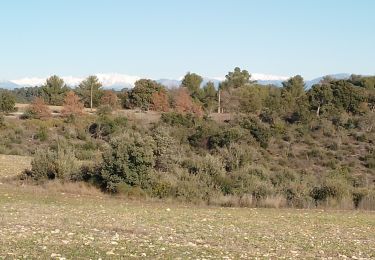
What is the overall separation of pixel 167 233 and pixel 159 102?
195ft

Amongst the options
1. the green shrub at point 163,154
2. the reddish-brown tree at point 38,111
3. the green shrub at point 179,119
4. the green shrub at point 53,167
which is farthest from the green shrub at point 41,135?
the green shrub at point 163,154

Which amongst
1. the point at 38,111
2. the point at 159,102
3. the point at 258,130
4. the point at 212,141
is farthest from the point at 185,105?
the point at 212,141

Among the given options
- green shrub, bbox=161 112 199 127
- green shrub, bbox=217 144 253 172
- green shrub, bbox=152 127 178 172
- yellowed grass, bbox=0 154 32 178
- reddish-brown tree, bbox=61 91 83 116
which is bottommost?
yellowed grass, bbox=0 154 32 178

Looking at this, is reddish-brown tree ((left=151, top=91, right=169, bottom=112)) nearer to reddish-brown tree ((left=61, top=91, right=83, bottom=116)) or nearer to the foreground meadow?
reddish-brown tree ((left=61, top=91, right=83, bottom=116))

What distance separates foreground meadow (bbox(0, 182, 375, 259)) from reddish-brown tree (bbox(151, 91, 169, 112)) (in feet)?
164

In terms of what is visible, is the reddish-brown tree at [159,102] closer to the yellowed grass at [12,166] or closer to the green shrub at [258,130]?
the green shrub at [258,130]

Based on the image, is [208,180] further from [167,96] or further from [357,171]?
[167,96]

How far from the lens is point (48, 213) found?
56.2ft

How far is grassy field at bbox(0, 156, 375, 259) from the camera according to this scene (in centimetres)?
1057

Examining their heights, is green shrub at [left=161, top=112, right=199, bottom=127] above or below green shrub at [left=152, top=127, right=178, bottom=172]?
above

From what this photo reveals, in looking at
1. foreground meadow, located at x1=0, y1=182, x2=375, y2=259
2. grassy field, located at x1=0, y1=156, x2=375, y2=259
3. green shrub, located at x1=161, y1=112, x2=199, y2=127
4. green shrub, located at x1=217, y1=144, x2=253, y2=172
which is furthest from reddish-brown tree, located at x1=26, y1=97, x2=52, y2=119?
foreground meadow, located at x1=0, y1=182, x2=375, y2=259

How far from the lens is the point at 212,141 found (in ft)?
170

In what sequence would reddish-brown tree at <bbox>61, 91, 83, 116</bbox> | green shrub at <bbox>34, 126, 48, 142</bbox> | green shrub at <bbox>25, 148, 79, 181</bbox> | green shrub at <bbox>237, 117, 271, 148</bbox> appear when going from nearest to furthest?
green shrub at <bbox>25, 148, 79, 181</bbox>
green shrub at <bbox>237, 117, 271, 148</bbox>
green shrub at <bbox>34, 126, 48, 142</bbox>
reddish-brown tree at <bbox>61, 91, 83, 116</bbox>

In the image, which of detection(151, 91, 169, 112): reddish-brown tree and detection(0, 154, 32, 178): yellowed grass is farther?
detection(151, 91, 169, 112): reddish-brown tree
